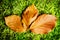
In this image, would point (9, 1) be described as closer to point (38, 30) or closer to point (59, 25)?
point (38, 30)

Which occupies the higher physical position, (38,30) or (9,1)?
(9,1)

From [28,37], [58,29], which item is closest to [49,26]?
[58,29]

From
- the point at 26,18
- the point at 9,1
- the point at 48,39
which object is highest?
the point at 9,1

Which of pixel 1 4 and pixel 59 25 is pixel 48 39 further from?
pixel 1 4

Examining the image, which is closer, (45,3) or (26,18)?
(26,18)

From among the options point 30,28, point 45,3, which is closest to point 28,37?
point 30,28

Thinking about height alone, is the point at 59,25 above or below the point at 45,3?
below
